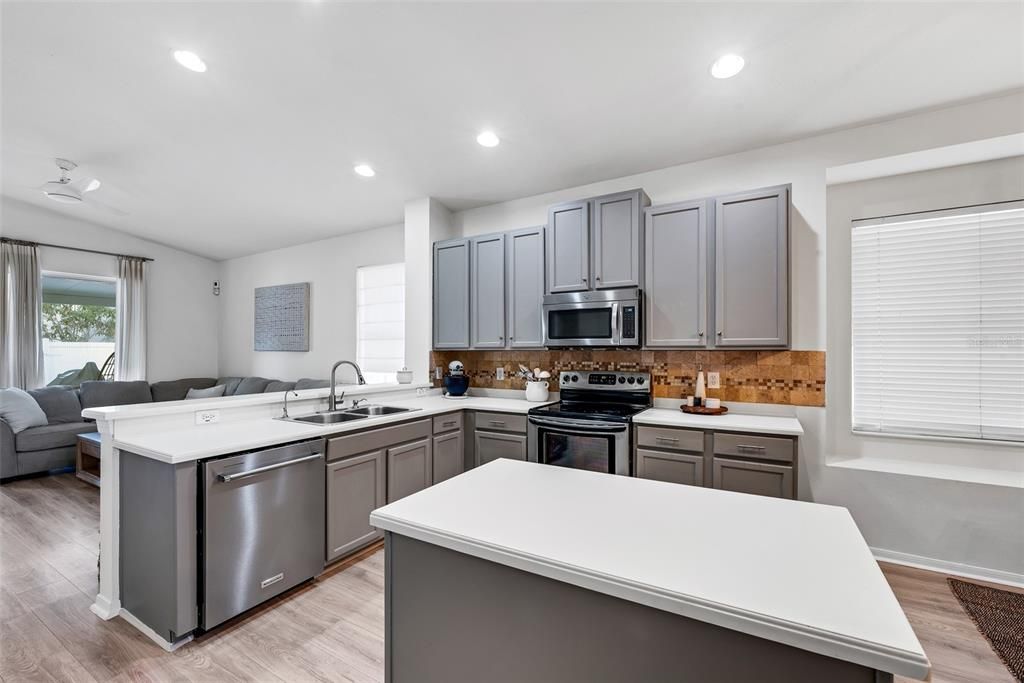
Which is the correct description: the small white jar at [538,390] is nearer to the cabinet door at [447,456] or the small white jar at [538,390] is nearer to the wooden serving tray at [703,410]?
the cabinet door at [447,456]

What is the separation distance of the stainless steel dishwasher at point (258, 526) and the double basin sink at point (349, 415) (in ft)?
1.48

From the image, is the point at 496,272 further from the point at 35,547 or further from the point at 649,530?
the point at 35,547

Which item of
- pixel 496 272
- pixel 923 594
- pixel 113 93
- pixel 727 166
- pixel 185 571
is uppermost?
pixel 113 93

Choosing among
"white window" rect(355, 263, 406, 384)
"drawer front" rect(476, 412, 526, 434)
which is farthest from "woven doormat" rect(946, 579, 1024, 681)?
"white window" rect(355, 263, 406, 384)

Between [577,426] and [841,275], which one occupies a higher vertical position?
[841,275]

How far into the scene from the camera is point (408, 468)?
309 cm

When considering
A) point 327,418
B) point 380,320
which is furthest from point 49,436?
point 327,418

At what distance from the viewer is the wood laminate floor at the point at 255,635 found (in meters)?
1.82

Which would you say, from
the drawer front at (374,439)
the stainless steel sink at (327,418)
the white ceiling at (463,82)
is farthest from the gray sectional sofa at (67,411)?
the white ceiling at (463,82)

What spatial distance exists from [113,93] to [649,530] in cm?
425

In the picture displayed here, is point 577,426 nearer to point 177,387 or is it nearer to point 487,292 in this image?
point 487,292

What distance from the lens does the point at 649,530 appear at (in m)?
1.06

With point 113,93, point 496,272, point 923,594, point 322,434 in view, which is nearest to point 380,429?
point 322,434

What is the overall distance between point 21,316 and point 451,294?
5.14m
